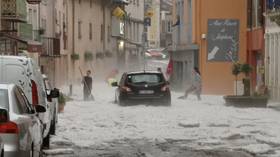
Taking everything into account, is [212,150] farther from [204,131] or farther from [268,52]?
[268,52]

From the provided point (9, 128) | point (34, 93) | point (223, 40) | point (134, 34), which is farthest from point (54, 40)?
point (134, 34)

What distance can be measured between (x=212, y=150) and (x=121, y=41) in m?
58.7

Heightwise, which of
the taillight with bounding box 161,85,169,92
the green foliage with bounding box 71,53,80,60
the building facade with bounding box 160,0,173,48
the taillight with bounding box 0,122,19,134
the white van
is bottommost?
the taillight with bounding box 161,85,169,92

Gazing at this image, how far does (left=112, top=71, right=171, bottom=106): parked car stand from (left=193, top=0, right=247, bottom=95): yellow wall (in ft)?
60.0

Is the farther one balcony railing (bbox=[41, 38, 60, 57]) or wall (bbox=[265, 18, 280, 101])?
balcony railing (bbox=[41, 38, 60, 57])

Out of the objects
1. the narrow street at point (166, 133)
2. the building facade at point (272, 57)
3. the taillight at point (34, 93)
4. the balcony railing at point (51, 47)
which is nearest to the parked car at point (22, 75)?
the taillight at point (34, 93)

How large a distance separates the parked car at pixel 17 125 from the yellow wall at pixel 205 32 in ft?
118

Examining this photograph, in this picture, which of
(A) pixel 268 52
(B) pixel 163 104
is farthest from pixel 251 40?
(B) pixel 163 104

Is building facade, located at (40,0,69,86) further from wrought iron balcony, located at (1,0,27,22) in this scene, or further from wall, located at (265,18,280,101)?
wall, located at (265,18,280,101)

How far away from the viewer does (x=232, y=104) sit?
3144cm

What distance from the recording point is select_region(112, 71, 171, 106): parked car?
29719mm

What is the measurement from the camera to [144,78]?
3006 centimetres

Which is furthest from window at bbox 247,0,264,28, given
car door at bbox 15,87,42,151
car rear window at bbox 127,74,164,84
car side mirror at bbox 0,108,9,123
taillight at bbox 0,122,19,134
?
car side mirror at bbox 0,108,9,123

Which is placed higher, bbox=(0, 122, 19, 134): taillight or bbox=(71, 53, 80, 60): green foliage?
bbox=(71, 53, 80, 60): green foliage
